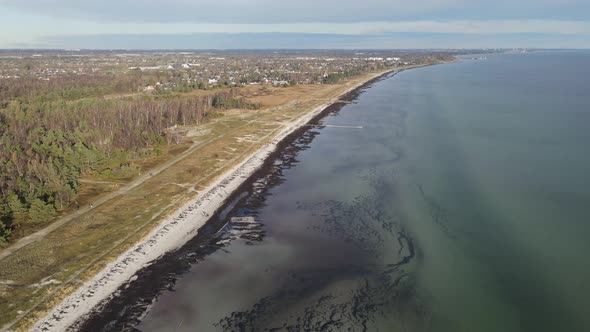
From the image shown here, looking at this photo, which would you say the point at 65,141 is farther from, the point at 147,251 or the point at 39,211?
the point at 147,251

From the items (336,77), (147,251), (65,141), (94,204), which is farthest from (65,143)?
(336,77)

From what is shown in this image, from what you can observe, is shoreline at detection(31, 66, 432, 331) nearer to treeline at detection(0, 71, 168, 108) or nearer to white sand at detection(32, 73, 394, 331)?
white sand at detection(32, 73, 394, 331)

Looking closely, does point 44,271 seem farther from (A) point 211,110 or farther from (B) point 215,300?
(A) point 211,110

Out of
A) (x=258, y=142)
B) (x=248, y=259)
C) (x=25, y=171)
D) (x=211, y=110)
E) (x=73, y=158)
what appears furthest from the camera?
(x=211, y=110)

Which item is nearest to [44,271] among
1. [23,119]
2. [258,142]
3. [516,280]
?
[516,280]

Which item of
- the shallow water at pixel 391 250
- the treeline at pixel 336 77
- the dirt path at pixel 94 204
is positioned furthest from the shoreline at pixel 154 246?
the treeline at pixel 336 77

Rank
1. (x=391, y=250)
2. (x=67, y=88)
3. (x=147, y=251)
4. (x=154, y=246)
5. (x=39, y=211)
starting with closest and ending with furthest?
(x=147, y=251), (x=154, y=246), (x=391, y=250), (x=39, y=211), (x=67, y=88)

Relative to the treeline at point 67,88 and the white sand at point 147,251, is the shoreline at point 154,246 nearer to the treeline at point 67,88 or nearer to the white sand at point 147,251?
the white sand at point 147,251

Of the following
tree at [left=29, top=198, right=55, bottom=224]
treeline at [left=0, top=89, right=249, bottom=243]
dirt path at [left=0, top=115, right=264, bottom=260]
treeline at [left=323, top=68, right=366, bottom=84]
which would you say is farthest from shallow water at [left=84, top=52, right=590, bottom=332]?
treeline at [left=323, top=68, right=366, bottom=84]
